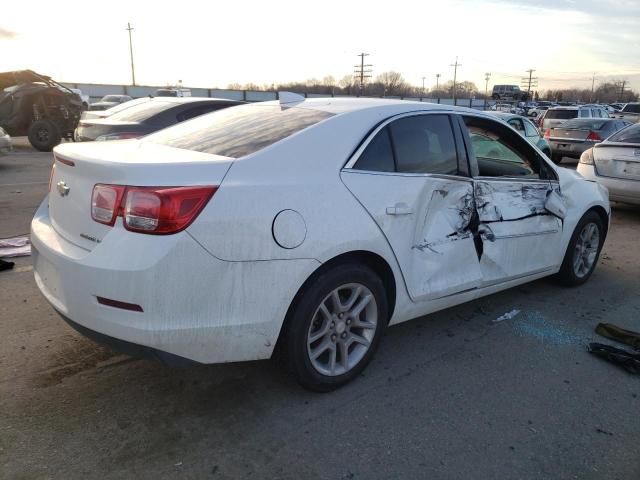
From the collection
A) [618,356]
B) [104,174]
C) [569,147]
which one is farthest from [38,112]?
[618,356]

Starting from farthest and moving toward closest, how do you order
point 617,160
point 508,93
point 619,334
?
1. point 508,93
2. point 617,160
3. point 619,334

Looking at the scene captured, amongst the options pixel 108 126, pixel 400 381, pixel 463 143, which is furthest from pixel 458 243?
pixel 108 126

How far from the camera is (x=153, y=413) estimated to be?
2791 mm

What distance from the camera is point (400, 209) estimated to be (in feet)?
10.3

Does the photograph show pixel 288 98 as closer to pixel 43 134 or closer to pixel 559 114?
pixel 43 134

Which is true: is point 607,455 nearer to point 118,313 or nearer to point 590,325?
point 590,325

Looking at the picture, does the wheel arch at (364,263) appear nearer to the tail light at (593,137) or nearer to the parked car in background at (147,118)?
the parked car in background at (147,118)

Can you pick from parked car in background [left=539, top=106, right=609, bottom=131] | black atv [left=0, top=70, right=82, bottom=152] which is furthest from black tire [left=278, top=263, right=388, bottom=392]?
parked car in background [left=539, top=106, right=609, bottom=131]

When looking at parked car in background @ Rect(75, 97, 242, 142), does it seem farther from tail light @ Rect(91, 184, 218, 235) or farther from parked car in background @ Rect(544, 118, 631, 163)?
parked car in background @ Rect(544, 118, 631, 163)

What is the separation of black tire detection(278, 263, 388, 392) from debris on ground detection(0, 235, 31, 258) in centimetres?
370

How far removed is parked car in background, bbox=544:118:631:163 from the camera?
13484 mm

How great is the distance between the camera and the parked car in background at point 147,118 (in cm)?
743

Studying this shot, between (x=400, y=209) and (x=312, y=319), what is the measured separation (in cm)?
85

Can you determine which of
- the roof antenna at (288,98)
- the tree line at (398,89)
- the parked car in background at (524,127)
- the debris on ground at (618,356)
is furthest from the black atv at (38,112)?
the tree line at (398,89)
